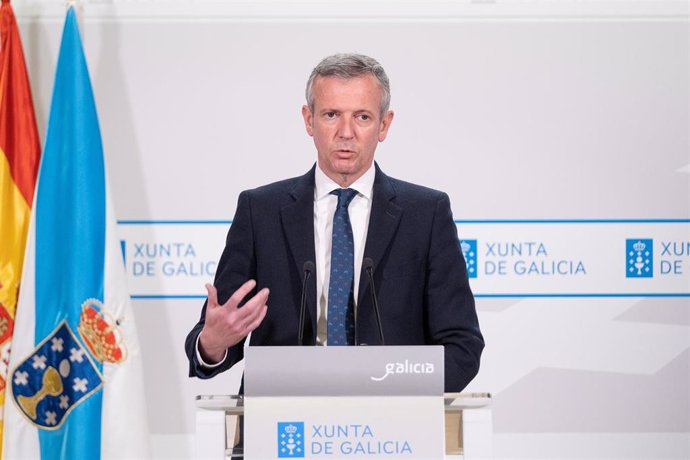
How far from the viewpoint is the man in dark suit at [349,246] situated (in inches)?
91.4

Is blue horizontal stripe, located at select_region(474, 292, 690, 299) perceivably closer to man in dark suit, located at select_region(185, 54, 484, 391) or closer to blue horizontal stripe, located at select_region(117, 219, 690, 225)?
blue horizontal stripe, located at select_region(117, 219, 690, 225)

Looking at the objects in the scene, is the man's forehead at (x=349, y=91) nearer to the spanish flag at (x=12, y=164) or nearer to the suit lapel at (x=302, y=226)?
the suit lapel at (x=302, y=226)

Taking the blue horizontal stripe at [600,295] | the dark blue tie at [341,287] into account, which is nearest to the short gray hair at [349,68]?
the dark blue tie at [341,287]

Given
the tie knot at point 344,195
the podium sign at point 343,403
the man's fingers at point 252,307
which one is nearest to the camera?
the podium sign at point 343,403

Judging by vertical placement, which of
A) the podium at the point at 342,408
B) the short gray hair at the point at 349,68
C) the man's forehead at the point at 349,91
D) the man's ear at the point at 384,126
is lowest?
the podium at the point at 342,408

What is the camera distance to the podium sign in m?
1.71

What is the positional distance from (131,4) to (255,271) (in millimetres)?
1972

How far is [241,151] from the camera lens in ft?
12.9

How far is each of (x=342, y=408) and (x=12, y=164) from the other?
2491mm

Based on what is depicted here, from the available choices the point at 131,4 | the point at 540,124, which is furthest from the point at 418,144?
the point at 131,4

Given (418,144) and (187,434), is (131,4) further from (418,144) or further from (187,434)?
(187,434)

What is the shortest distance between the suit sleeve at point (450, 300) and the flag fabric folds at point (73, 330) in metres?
1.67

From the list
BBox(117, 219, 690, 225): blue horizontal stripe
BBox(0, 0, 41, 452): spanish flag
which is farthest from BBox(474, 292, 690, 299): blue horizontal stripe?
BBox(0, 0, 41, 452): spanish flag

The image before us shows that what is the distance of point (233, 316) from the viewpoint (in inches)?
73.4
